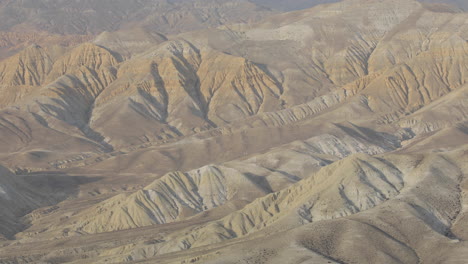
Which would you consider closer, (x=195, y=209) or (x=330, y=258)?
(x=330, y=258)

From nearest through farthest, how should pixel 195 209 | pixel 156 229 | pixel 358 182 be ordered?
1. pixel 358 182
2. pixel 156 229
3. pixel 195 209

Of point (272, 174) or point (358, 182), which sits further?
point (272, 174)

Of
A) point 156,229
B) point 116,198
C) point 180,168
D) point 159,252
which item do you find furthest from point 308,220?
point 180,168

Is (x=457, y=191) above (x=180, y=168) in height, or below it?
above

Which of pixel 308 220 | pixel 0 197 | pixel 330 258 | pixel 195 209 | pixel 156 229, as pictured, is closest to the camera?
pixel 330 258

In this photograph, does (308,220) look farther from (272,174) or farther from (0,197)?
(0,197)

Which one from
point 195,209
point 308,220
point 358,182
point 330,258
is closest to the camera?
point 330,258

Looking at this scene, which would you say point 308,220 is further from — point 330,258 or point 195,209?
point 195,209

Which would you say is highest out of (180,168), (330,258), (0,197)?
(330,258)

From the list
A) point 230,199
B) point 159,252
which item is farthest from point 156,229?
point 230,199
